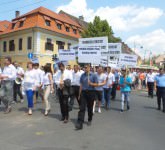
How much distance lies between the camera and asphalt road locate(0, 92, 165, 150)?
5551 millimetres

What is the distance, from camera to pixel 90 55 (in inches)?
458

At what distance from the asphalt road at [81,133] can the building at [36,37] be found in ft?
94.8

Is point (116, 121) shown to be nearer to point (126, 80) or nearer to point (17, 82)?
point (126, 80)

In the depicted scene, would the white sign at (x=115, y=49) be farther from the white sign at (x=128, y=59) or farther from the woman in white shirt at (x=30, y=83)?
the woman in white shirt at (x=30, y=83)

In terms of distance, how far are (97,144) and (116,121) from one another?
2576 millimetres

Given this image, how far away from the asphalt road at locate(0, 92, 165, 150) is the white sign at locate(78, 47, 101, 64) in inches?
127

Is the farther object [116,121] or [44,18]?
[44,18]

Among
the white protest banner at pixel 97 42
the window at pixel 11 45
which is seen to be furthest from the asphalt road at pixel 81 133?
the window at pixel 11 45

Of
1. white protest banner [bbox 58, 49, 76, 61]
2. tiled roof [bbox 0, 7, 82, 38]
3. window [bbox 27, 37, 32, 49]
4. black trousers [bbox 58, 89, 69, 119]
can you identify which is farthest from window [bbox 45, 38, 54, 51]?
black trousers [bbox 58, 89, 69, 119]

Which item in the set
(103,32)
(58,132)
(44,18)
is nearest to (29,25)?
(44,18)

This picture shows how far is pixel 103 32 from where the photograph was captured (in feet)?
124

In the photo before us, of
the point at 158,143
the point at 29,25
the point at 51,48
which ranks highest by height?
the point at 29,25

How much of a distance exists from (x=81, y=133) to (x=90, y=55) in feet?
18.5

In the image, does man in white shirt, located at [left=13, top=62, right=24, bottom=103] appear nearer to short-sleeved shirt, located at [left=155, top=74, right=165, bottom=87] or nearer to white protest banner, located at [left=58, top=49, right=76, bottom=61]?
white protest banner, located at [left=58, top=49, right=76, bottom=61]
